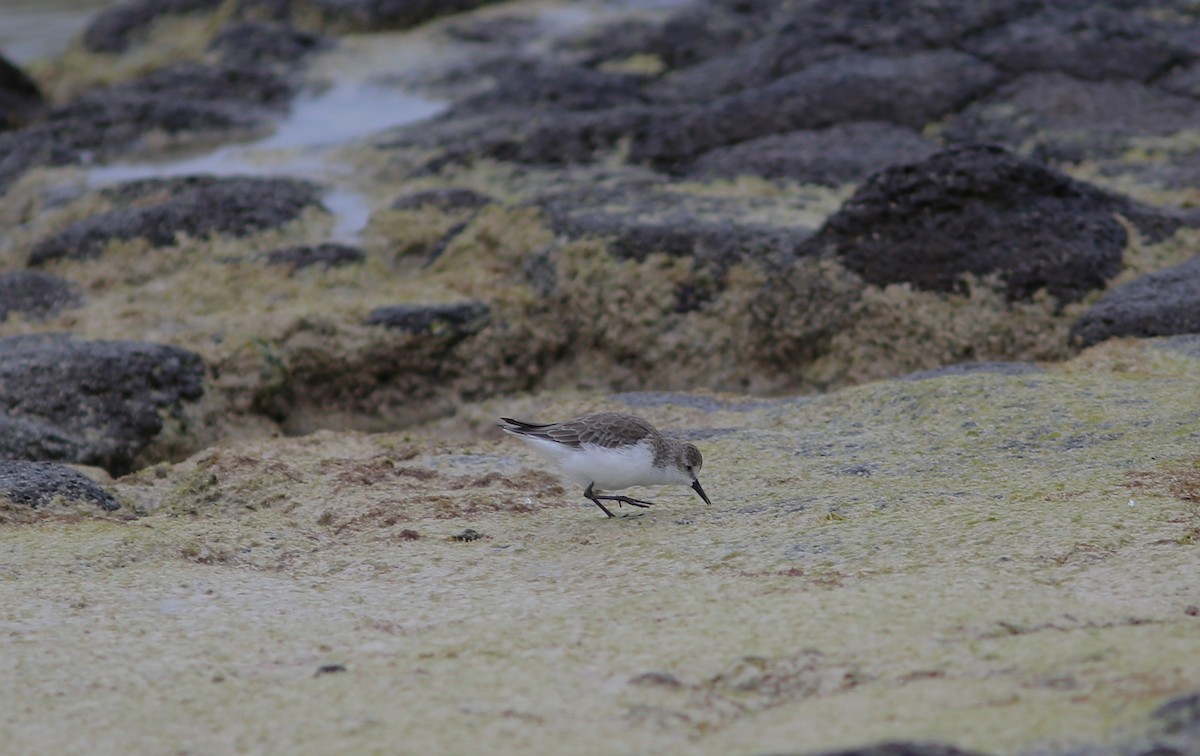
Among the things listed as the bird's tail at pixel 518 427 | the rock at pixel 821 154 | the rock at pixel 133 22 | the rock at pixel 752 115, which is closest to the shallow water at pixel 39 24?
the rock at pixel 133 22

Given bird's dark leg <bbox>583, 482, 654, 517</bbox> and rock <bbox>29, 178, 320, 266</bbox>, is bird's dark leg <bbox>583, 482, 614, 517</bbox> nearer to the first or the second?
bird's dark leg <bbox>583, 482, 654, 517</bbox>

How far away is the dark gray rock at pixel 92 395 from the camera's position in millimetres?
8273

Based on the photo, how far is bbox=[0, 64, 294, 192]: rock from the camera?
1381 cm

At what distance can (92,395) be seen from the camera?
8.71 meters

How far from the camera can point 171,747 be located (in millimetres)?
3967

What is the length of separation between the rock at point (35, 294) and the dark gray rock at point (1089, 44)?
29.3 feet

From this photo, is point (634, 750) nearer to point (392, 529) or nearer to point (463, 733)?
point (463, 733)

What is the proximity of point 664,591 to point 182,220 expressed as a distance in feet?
25.2

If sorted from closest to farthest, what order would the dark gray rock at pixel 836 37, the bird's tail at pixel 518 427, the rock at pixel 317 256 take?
the bird's tail at pixel 518 427 < the rock at pixel 317 256 < the dark gray rock at pixel 836 37

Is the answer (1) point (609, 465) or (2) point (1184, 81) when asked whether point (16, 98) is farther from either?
(2) point (1184, 81)

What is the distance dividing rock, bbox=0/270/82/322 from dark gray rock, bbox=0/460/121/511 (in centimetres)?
346

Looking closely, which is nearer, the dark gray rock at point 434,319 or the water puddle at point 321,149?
the dark gray rock at point 434,319

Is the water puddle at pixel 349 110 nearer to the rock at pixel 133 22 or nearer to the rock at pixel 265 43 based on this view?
the rock at pixel 265 43

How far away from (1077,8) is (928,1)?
4.92 feet
